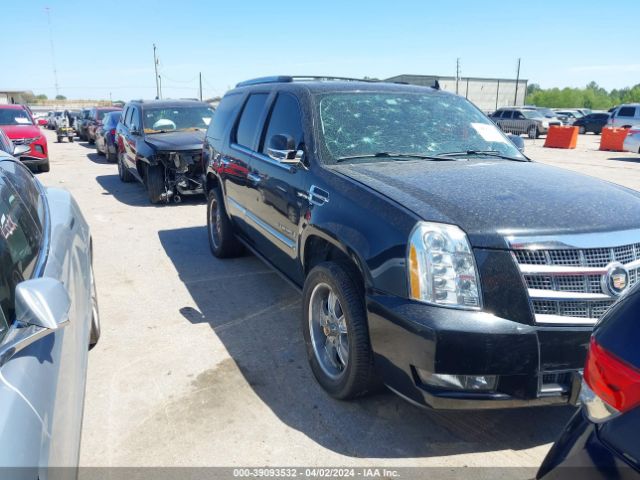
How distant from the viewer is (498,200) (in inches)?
118

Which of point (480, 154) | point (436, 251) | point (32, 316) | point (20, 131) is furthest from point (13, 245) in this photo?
point (20, 131)

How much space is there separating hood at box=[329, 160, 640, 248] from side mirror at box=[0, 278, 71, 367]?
67.4 inches

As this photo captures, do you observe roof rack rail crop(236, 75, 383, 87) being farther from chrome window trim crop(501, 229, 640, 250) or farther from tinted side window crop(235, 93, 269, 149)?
chrome window trim crop(501, 229, 640, 250)

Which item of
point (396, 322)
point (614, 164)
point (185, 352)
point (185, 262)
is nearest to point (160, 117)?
point (185, 262)

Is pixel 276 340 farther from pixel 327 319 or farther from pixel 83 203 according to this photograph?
pixel 83 203

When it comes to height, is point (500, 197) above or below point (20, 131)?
above

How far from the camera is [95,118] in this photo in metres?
22.8

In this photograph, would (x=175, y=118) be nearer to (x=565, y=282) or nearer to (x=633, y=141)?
(x=565, y=282)

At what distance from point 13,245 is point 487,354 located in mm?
2233

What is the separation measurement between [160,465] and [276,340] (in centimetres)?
156

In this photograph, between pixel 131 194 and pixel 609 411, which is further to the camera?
pixel 131 194

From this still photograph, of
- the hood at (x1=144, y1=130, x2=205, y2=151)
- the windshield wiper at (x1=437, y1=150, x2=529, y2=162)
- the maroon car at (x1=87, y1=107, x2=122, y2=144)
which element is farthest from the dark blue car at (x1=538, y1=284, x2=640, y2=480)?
the maroon car at (x1=87, y1=107, x2=122, y2=144)

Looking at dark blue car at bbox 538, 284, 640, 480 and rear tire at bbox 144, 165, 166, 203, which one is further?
rear tire at bbox 144, 165, 166, 203

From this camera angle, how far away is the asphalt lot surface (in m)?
2.94
